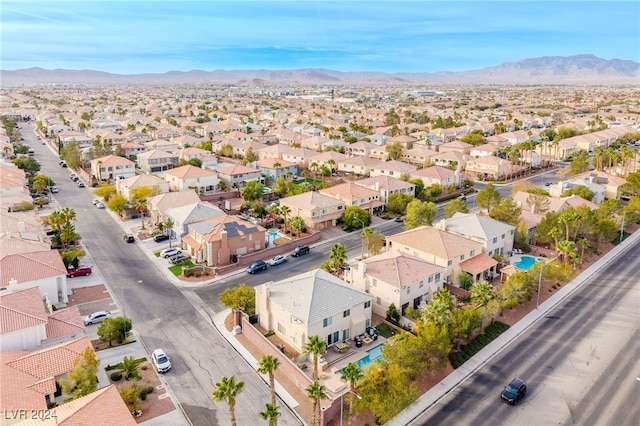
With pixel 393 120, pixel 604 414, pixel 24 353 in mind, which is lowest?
pixel 604 414

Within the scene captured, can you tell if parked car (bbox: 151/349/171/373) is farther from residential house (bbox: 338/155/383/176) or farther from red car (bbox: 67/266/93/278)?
residential house (bbox: 338/155/383/176)

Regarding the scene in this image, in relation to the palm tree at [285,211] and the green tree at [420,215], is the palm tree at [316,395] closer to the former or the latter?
the green tree at [420,215]

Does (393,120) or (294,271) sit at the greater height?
(393,120)

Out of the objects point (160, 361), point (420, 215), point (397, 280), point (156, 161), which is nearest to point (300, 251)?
point (420, 215)

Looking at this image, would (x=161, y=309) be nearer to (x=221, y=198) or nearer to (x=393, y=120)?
(x=221, y=198)

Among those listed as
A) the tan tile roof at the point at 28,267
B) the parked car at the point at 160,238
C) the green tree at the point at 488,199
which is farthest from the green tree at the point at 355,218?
the tan tile roof at the point at 28,267

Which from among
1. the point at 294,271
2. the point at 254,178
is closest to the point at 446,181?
the point at 254,178
